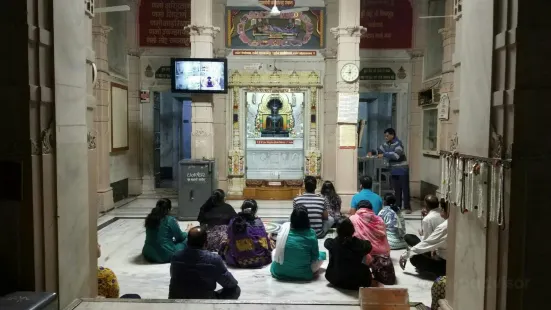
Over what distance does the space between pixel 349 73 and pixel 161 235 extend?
4.46m

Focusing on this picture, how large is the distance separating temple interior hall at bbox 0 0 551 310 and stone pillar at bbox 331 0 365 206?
1.0 inches

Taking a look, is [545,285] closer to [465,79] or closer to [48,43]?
[465,79]

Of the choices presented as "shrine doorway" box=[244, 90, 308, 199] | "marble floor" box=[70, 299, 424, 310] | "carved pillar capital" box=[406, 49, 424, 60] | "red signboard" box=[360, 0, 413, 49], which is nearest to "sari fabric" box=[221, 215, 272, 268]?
"marble floor" box=[70, 299, 424, 310]

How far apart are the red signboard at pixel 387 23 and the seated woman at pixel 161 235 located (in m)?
6.52

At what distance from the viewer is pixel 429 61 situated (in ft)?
32.3

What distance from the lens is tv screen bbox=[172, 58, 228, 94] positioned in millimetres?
7801

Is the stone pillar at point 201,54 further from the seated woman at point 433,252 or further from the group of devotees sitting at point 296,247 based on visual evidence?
the seated woman at point 433,252

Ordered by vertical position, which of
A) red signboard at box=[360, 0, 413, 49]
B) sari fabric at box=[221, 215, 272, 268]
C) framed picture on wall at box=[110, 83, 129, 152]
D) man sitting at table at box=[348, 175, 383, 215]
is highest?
red signboard at box=[360, 0, 413, 49]

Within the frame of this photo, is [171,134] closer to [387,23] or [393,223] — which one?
[387,23]

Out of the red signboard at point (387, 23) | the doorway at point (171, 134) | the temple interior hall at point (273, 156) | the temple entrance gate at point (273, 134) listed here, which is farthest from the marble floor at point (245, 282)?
the doorway at point (171, 134)

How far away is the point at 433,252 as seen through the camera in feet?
15.5

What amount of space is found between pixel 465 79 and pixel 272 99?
27.1ft

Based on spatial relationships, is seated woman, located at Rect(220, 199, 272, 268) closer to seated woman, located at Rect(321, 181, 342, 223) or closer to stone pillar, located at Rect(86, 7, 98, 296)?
seated woman, located at Rect(321, 181, 342, 223)

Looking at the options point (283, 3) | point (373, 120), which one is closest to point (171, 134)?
point (283, 3)
